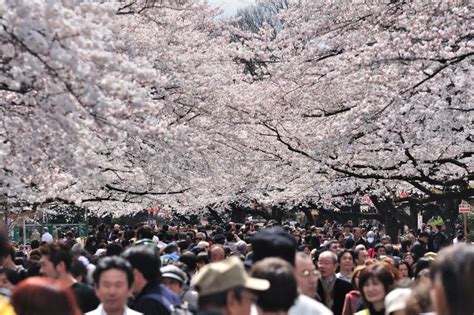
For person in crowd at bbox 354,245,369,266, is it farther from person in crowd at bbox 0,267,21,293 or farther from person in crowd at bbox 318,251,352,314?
person in crowd at bbox 0,267,21,293

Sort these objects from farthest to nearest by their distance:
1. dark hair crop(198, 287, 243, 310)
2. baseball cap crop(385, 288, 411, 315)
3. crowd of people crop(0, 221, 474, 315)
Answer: baseball cap crop(385, 288, 411, 315) → dark hair crop(198, 287, 243, 310) → crowd of people crop(0, 221, 474, 315)

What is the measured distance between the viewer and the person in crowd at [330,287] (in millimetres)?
9273

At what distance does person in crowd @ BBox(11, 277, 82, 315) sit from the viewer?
13.2 feet

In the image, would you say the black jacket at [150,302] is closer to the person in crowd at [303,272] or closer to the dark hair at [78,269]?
the person in crowd at [303,272]

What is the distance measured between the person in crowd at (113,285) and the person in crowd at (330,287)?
3322mm

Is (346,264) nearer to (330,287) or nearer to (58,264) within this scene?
(330,287)

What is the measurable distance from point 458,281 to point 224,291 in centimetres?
137

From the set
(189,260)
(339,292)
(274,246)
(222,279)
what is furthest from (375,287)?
(189,260)

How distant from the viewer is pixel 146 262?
688 cm

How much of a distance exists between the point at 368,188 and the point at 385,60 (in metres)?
13.1

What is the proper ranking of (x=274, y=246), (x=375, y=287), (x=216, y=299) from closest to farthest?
(x=216, y=299) → (x=274, y=246) → (x=375, y=287)

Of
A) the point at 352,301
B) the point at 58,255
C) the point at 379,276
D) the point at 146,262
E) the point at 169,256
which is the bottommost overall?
the point at 352,301

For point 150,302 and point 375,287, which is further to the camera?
point 375,287

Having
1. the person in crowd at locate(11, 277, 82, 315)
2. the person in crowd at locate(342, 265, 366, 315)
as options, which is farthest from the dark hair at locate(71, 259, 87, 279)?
the person in crowd at locate(11, 277, 82, 315)
